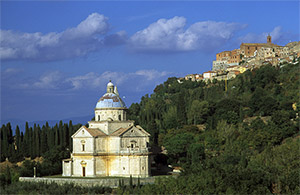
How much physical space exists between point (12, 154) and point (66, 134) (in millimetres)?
7103

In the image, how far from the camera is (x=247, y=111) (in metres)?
70.8

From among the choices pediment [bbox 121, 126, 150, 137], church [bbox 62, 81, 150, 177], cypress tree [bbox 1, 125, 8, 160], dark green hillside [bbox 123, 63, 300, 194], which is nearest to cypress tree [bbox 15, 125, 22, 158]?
cypress tree [bbox 1, 125, 8, 160]

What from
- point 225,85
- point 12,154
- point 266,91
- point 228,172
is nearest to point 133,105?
point 225,85

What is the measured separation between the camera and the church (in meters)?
44.8

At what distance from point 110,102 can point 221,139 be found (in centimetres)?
1589

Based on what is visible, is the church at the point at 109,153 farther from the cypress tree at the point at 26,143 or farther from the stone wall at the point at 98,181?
the cypress tree at the point at 26,143

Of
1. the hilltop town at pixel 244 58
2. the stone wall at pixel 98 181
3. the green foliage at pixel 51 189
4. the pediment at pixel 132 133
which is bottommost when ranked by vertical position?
the green foliage at pixel 51 189

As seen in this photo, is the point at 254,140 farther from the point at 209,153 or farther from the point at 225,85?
the point at 225,85

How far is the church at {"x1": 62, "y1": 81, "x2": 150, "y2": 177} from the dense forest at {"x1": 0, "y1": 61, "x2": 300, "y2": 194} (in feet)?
13.7

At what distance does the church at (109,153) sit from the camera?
1766 inches

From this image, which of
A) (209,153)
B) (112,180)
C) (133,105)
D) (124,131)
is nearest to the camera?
(112,180)

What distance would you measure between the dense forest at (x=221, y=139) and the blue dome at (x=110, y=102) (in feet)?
26.0

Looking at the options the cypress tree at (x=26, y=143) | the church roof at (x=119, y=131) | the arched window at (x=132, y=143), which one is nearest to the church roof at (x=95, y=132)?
the church roof at (x=119, y=131)

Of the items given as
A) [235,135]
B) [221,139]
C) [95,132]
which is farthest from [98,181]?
[235,135]
